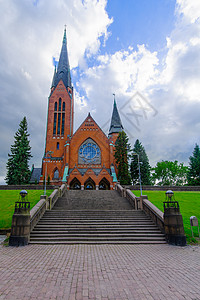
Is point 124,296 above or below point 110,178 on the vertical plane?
below

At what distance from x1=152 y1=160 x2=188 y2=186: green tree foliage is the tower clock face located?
79.7 feet

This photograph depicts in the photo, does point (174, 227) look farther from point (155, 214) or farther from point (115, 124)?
point (115, 124)

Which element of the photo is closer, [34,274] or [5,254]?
[34,274]

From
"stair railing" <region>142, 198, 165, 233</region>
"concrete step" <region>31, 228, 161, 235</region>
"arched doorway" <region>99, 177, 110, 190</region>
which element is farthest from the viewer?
"arched doorway" <region>99, 177, 110, 190</region>

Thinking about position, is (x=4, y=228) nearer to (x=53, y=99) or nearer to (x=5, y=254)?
(x=5, y=254)

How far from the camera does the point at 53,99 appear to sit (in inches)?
1566

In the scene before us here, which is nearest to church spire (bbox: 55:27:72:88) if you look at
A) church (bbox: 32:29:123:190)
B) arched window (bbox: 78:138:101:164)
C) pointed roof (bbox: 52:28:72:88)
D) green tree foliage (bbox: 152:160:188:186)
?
pointed roof (bbox: 52:28:72:88)

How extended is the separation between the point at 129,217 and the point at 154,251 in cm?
447

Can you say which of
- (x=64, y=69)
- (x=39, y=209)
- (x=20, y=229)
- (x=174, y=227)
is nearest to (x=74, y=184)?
(x=39, y=209)

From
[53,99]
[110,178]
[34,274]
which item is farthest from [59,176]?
[34,274]

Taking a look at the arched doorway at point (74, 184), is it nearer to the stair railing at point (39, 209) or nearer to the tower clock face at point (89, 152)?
the tower clock face at point (89, 152)

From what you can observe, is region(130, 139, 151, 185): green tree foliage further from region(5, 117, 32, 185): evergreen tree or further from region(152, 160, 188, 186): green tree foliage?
region(5, 117, 32, 185): evergreen tree

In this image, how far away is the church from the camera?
29.6m

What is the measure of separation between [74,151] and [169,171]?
3064 centimetres
